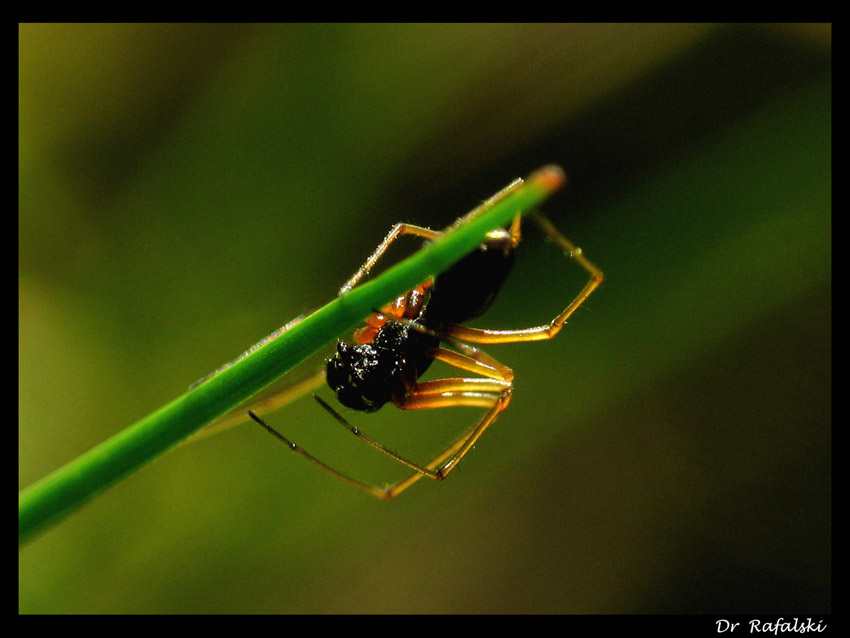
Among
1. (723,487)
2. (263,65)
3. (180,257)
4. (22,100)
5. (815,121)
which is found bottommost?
(723,487)

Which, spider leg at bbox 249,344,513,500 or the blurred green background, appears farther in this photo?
the blurred green background

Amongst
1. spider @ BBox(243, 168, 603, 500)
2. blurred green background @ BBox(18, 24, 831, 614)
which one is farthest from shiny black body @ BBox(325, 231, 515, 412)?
blurred green background @ BBox(18, 24, 831, 614)

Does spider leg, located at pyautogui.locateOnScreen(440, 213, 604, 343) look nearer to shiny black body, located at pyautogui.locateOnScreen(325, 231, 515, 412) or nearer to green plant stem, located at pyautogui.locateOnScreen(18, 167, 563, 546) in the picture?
shiny black body, located at pyautogui.locateOnScreen(325, 231, 515, 412)

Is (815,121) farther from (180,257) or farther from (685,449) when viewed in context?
(180,257)

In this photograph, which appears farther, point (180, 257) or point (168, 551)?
point (180, 257)

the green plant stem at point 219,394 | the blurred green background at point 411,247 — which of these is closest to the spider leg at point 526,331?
the green plant stem at point 219,394
